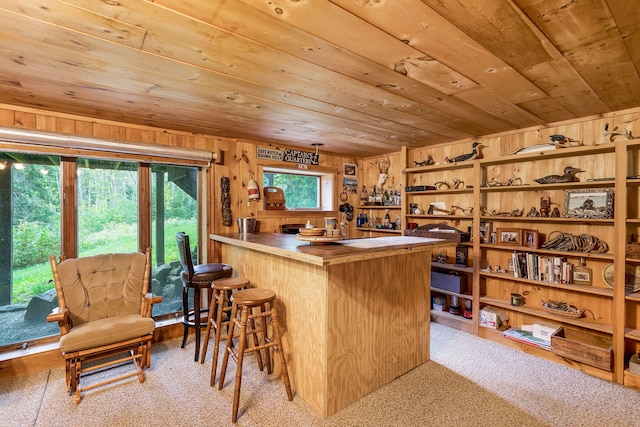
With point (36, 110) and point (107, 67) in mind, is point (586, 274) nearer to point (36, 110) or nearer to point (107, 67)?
point (107, 67)

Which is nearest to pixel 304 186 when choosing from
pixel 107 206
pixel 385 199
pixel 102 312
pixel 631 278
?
pixel 385 199

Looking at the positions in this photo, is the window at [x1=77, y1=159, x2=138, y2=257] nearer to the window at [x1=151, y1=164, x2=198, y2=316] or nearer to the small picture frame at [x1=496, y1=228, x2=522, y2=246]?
the window at [x1=151, y1=164, x2=198, y2=316]

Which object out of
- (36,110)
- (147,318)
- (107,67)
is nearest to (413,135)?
(107,67)

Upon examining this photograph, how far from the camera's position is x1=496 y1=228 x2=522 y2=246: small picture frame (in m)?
3.05

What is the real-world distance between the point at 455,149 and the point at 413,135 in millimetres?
714

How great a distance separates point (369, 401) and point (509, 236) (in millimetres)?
2182

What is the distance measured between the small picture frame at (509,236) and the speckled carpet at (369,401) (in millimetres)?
1133

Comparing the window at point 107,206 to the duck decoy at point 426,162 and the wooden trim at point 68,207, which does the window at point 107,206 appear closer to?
the wooden trim at point 68,207

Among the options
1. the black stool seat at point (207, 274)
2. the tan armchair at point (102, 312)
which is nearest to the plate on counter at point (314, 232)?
the black stool seat at point (207, 274)

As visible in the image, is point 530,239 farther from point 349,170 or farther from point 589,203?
point 349,170

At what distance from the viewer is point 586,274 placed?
8.89 feet

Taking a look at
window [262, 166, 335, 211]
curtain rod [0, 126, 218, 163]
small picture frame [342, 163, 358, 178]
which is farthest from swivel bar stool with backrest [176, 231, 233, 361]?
small picture frame [342, 163, 358, 178]

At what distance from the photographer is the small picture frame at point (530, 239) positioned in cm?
293

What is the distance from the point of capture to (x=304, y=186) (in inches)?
176
